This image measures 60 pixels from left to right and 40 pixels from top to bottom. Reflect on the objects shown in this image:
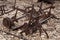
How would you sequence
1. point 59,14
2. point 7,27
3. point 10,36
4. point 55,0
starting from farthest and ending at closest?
point 55,0 < point 59,14 < point 7,27 < point 10,36

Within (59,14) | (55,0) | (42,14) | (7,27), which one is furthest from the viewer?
(55,0)

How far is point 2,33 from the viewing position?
4.07 metres

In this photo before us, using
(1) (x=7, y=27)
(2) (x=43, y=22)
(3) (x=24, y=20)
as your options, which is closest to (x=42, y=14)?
(2) (x=43, y=22)

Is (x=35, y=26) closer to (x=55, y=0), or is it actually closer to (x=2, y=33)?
(x=2, y=33)

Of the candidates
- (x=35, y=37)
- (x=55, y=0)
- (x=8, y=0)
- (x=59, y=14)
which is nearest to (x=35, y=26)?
(x=35, y=37)

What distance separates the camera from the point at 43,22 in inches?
186

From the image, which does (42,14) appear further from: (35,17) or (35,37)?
(35,37)

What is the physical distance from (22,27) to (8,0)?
261cm

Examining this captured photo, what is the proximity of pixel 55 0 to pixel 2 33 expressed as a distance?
11.8ft

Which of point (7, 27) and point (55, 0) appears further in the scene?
point (55, 0)

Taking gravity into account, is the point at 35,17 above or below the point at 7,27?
above

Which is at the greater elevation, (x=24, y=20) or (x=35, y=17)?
(x=35, y=17)

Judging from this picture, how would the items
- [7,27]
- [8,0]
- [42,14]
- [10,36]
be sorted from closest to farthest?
1. [10,36]
2. [7,27]
3. [42,14]
4. [8,0]

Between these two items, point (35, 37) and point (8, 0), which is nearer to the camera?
point (35, 37)
